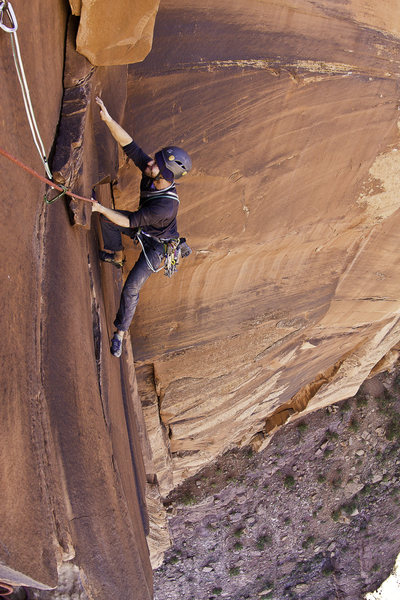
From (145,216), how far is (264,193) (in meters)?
1.84

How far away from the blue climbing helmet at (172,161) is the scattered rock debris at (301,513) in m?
8.27

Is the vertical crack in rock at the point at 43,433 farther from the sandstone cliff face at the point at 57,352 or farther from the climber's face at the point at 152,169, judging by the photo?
the climber's face at the point at 152,169

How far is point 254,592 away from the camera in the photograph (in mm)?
11031

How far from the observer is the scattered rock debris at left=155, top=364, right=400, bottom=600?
1051 centimetres

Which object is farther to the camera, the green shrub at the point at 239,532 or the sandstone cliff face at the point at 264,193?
the green shrub at the point at 239,532

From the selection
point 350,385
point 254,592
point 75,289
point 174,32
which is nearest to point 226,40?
point 174,32

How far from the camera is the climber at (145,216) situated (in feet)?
12.1

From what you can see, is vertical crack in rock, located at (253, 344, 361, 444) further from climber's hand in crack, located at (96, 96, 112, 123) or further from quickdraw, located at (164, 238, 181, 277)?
climber's hand in crack, located at (96, 96, 112, 123)

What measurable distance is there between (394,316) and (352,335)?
794mm

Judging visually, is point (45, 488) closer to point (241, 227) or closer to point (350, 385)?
point (241, 227)

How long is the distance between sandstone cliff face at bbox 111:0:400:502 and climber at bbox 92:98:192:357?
0.64 m

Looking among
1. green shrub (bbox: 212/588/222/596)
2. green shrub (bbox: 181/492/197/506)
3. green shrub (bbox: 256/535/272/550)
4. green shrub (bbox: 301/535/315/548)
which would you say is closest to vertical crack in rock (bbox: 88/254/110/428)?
green shrub (bbox: 181/492/197/506)

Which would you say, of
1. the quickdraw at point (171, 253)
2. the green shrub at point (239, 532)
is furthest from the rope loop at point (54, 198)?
the green shrub at point (239, 532)

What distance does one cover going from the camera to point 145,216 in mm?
3896
